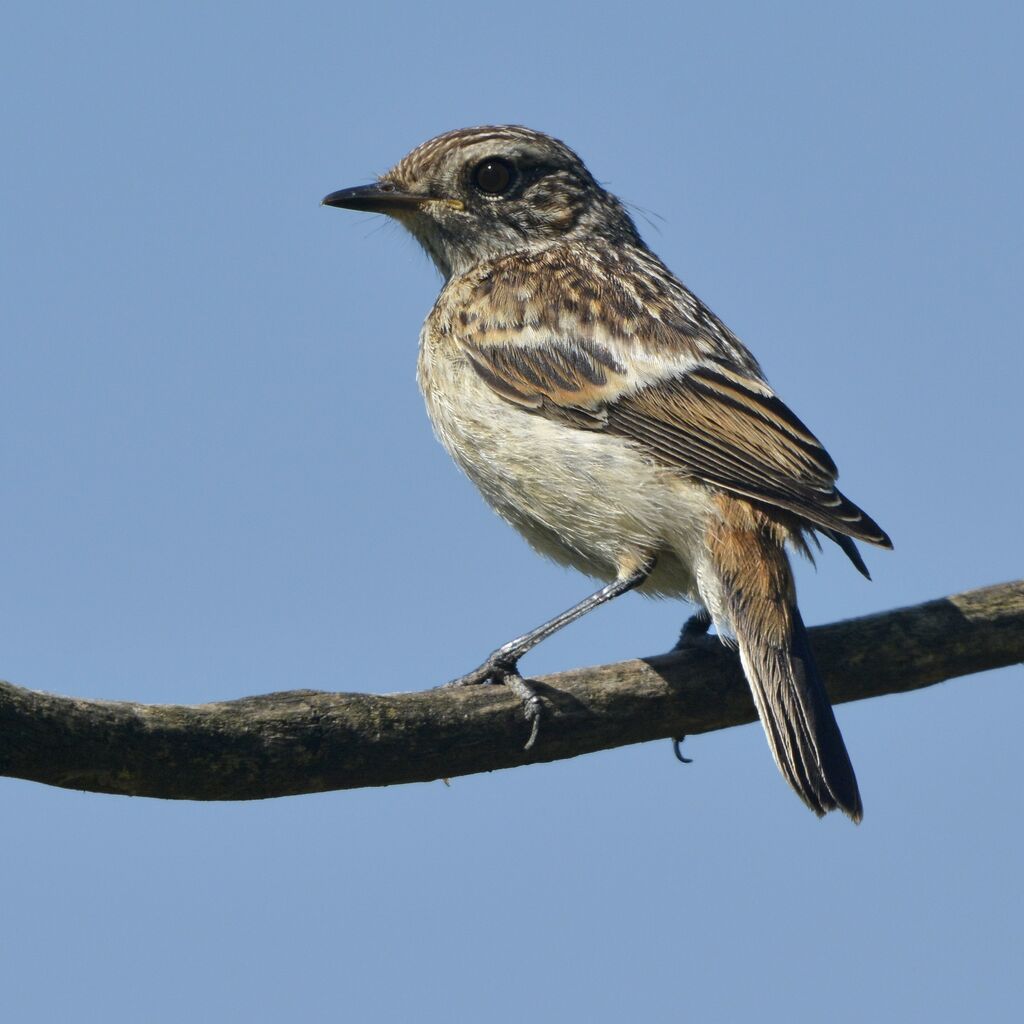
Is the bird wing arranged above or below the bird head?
below

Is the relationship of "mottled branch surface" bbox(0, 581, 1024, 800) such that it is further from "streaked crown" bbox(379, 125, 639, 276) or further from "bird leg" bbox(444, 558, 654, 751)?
"streaked crown" bbox(379, 125, 639, 276)

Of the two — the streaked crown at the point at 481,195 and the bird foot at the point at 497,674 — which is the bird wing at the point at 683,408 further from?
the bird foot at the point at 497,674

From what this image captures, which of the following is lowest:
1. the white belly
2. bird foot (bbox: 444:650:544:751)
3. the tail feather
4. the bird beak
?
the tail feather

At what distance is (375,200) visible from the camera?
8969 millimetres

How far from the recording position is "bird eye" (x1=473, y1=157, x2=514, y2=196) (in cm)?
912

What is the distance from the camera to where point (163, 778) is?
453 centimetres

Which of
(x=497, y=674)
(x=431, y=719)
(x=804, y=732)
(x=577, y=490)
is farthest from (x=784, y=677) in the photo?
(x=431, y=719)

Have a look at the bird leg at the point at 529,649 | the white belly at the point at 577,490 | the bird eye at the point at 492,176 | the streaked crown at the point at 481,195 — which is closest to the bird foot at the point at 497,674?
the bird leg at the point at 529,649

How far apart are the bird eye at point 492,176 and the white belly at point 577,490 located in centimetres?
→ 181

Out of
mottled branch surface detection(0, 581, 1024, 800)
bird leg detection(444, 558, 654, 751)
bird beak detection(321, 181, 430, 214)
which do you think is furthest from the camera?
bird beak detection(321, 181, 430, 214)

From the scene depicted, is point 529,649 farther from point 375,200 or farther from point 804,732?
point 375,200

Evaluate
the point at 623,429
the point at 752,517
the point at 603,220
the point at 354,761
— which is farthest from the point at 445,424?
the point at 354,761

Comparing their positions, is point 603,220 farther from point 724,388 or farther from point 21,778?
point 21,778

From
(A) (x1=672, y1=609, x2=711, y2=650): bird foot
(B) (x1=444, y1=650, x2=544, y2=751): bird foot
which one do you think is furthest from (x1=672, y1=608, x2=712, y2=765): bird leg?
(B) (x1=444, y1=650, x2=544, y2=751): bird foot
